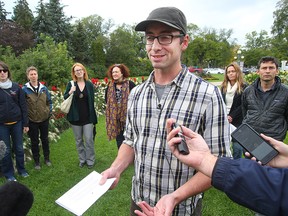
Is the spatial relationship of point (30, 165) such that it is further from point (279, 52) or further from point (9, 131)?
point (279, 52)

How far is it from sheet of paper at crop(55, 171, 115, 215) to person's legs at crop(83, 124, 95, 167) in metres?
3.84

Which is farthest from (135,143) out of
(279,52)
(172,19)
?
(279,52)

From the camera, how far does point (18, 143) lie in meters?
4.96

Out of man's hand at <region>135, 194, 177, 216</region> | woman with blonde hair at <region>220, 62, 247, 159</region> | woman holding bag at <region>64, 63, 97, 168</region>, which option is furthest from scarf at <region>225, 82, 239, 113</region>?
man's hand at <region>135, 194, 177, 216</region>

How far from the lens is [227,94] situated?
5055 millimetres

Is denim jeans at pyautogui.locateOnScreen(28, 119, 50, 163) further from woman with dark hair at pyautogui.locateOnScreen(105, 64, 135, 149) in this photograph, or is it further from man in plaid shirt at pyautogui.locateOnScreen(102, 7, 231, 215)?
man in plaid shirt at pyautogui.locateOnScreen(102, 7, 231, 215)

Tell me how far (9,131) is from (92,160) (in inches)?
73.8

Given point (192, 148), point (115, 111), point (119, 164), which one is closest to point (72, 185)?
point (115, 111)

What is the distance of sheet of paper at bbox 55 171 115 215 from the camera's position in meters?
1.52

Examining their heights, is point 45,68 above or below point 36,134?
above

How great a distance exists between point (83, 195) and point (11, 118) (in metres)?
3.73

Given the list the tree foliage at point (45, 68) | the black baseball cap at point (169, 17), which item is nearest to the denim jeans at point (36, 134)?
the black baseball cap at point (169, 17)

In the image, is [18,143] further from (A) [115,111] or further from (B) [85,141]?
(A) [115,111]

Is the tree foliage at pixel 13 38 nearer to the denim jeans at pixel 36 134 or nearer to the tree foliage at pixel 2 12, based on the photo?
the tree foliage at pixel 2 12
